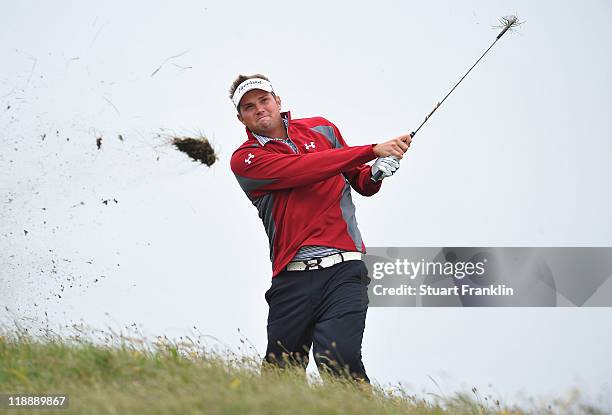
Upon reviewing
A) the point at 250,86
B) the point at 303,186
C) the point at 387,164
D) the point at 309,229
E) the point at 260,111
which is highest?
the point at 250,86

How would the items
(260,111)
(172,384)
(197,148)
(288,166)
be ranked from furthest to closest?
(197,148) → (260,111) → (288,166) → (172,384)

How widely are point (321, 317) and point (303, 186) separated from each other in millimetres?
722

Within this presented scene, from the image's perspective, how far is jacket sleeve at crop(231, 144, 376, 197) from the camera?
15.2ft

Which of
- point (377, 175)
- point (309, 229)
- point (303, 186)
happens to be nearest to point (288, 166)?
point (303, 186)

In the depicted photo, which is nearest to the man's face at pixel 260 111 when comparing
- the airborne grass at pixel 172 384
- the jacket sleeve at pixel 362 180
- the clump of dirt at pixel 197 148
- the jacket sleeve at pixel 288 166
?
the jacket sleeve at pixel 288 166

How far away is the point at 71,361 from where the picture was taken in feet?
13.9

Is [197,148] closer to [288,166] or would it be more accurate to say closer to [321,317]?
[288,166]

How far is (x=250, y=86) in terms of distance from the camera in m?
5.05

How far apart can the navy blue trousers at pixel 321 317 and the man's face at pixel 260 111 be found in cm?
86

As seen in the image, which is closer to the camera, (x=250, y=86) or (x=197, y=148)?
(x=250, y=86)

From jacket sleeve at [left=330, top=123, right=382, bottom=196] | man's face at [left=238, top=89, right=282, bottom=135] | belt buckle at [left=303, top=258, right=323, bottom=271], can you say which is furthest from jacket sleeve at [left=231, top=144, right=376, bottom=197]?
belt buckle at [left=303, top=258, right=323, bottom=271]

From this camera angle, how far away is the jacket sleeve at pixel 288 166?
4.64 metres

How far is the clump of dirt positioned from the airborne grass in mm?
2372

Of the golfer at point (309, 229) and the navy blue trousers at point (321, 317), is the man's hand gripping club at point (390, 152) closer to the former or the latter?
the golfer at point (309, 229)
